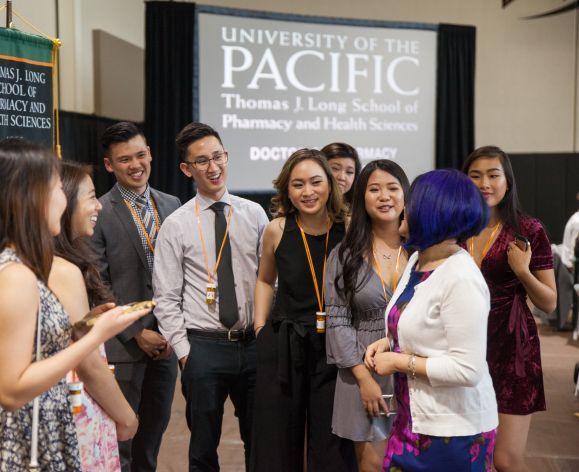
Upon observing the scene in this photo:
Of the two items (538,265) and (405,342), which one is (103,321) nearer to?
(405,342)

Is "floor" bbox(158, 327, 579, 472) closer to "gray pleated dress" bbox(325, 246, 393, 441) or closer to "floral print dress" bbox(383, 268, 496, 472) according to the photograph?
"gray pleated dress" bbox(325, 246, 393, 441)

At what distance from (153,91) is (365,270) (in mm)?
5213

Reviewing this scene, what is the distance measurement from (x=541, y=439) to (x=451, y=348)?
262 centimetres

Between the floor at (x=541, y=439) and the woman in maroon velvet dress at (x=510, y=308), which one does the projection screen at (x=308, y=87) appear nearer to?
the floor at (x=541, y=439)

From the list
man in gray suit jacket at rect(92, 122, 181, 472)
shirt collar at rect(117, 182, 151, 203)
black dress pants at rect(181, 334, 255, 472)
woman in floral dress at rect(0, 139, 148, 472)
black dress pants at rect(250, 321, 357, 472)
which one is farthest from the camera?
shirt collar at rect(117, 182, 151, 203)

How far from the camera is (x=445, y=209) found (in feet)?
5.24

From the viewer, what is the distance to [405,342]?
1664mm

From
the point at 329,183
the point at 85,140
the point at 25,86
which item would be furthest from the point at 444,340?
the point at 85,140

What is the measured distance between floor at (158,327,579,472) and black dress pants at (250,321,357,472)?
2.88 feet

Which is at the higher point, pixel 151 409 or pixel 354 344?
pixel 354 344

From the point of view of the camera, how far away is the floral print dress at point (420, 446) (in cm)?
163

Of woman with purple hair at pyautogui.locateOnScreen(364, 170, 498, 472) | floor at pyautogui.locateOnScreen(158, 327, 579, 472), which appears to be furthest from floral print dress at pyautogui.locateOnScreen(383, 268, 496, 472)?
floor at pyautogui.locateOnScreen(158, 327, 579, 472)

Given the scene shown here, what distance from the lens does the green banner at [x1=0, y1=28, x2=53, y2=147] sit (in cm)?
306

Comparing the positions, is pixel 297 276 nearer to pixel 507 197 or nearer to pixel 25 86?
pixel 507 197
